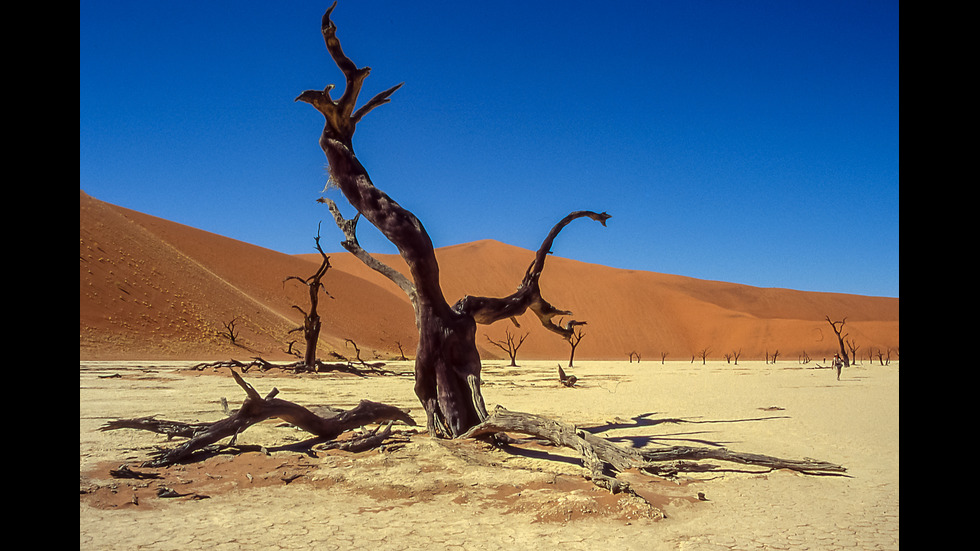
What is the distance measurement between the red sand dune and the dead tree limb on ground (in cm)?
913

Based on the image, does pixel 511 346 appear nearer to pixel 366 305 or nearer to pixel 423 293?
pixel 423 293

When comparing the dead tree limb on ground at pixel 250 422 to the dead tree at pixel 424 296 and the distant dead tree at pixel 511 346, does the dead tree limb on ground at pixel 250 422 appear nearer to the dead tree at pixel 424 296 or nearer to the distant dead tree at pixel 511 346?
the dead tree at pixel 424 296

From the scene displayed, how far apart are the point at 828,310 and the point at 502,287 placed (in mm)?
54609

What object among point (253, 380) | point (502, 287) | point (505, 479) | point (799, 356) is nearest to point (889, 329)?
point (799, 356)

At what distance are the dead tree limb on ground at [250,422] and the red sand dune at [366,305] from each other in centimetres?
913

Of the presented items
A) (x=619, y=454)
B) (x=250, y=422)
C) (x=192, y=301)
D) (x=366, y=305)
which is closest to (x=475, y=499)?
(x=619, y=454)

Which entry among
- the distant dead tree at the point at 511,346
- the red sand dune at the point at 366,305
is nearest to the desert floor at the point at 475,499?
the red sand dune at the point at 366,305

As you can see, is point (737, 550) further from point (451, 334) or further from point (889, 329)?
point (889, 329)

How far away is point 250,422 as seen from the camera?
6969 mm

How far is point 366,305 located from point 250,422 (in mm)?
61599

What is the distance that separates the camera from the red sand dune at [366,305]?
3850 cm

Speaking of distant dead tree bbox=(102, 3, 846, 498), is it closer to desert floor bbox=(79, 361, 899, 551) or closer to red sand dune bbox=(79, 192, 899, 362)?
desert floor bbox=(79, 361, 899, 551)

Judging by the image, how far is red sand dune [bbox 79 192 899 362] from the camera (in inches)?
1516

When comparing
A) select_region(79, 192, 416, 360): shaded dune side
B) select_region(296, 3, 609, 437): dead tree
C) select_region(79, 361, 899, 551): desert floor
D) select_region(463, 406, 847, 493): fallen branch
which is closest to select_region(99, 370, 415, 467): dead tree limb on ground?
select_region(79, 361, 899, 551): desert floor
